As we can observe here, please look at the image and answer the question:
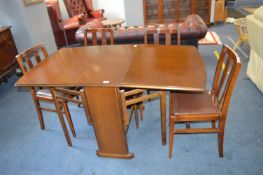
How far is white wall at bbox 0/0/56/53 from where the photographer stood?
3455mm

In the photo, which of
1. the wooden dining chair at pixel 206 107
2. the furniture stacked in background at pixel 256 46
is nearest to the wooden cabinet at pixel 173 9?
the furniture stacked in background at pixel 256 46

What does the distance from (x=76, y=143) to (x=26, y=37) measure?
7.49 feet

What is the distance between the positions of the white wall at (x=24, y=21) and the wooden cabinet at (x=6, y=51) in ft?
0.47

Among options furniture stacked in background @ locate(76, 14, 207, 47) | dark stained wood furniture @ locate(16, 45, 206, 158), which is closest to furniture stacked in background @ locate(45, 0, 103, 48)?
furniture stacked in background @ locate(76, 14, 207, 47)

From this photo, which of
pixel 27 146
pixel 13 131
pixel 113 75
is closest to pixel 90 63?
pixel 113 75

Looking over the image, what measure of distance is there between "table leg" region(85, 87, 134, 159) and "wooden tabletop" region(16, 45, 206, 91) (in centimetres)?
11

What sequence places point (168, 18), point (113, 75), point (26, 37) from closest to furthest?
point (113, 75) → point (26, 37) → point (168, 18)

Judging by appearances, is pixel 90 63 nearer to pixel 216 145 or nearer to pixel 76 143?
pixel 76 143

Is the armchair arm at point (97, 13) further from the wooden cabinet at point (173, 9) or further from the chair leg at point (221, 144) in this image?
the chair leg at point (221, 144)

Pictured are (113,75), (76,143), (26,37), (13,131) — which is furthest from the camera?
(26,37)

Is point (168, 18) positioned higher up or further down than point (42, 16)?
further down

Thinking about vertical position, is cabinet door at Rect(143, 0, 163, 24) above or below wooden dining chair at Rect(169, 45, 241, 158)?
above

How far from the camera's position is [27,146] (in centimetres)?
224

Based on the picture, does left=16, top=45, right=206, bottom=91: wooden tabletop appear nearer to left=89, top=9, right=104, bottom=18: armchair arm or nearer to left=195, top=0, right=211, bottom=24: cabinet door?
left=89, top=9, right=104, bottom=18: armchair arm
